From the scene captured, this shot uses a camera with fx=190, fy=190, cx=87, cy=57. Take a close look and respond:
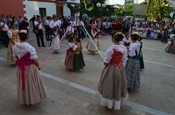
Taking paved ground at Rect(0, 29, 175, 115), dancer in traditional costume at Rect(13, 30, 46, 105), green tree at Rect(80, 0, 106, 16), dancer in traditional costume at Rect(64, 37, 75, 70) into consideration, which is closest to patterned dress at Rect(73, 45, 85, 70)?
dancer in traditional costume at Rect(64, 37, 75, 70)

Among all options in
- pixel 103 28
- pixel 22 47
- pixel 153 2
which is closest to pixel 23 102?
pixel 22 47

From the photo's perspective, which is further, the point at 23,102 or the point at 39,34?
the point at 39,34

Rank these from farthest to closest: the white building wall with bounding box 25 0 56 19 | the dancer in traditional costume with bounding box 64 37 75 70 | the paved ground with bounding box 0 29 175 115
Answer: the white building wall with bounding box 25 0 56 19 → the dancer in traditional costume with bounding box 64 37 75 70 → the paved ground with bounding box 0 29 175 115

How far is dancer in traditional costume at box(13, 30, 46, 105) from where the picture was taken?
3609 mm

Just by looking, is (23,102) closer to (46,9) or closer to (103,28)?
(103,28)

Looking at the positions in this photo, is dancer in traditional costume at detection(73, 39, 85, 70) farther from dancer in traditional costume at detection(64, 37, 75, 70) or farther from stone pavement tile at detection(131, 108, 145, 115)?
stone pavement tile at detection(131, 108, 145, 115)

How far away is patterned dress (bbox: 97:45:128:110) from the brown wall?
1208 cm

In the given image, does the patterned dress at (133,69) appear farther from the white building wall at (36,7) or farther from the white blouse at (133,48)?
the white building wall at (36,7)

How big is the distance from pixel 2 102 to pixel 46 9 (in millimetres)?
15492

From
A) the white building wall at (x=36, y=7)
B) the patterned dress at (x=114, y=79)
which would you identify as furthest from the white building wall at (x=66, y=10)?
the patterned dress at (x=114, y=79)

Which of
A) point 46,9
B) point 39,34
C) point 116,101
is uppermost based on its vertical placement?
point 46,9

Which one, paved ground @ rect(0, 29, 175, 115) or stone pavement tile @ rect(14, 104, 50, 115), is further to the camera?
paved ground @ rect(0, 29, 175, 115)

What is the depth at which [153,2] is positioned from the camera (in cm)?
2036

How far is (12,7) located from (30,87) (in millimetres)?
11992
